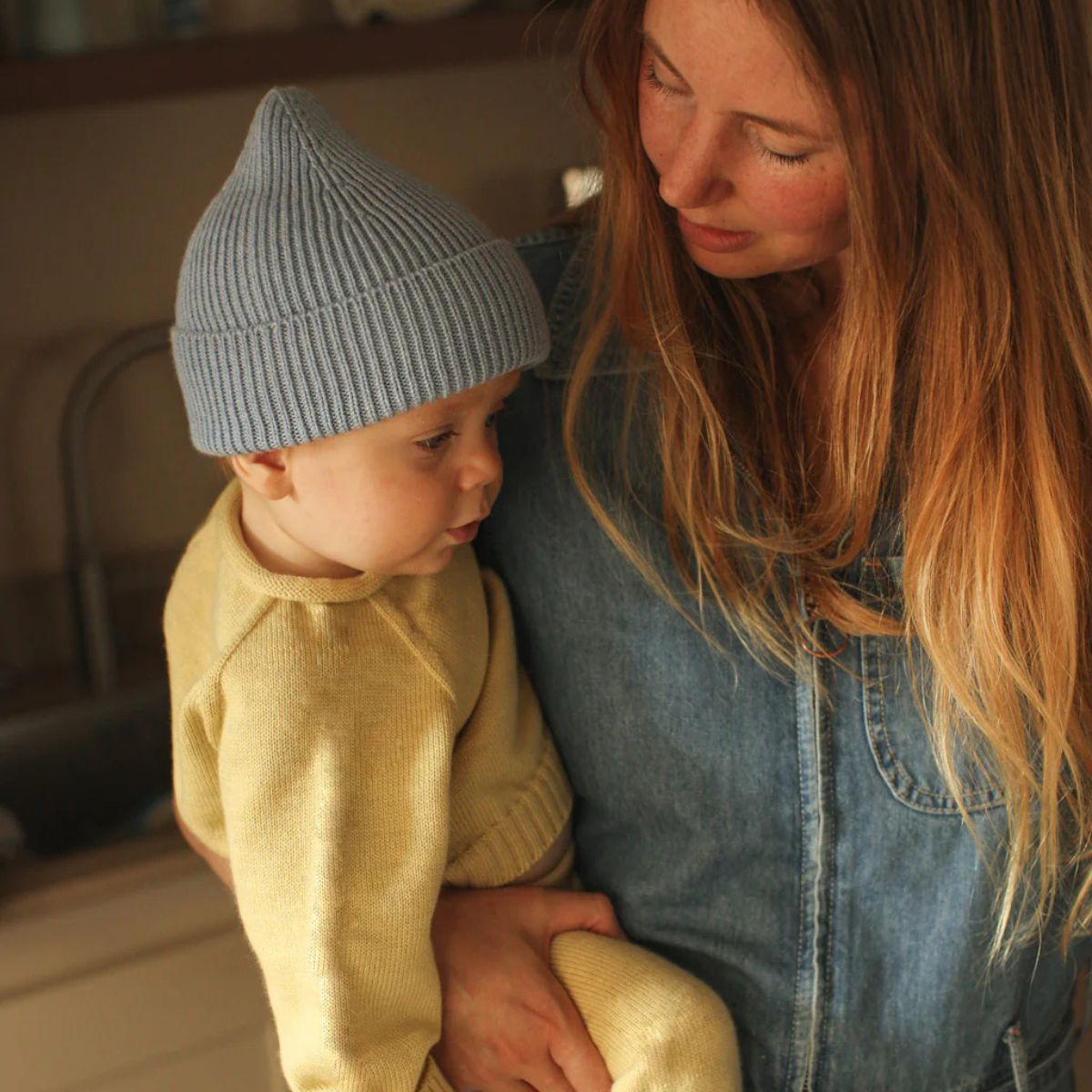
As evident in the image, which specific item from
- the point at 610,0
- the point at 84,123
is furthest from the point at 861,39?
the point at 84,123

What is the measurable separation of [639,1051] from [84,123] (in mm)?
1356

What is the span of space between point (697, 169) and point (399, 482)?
26cm

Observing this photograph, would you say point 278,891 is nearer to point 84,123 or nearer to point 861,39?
point 861,39

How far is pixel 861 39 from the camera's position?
31.4 inches

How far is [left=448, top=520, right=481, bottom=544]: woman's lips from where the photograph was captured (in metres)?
0.89

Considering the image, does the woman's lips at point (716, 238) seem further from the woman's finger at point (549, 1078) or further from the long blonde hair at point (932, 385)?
the woman's finger at point (549, 1078)

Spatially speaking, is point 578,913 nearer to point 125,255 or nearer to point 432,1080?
point 432,1080

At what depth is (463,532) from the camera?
90cm

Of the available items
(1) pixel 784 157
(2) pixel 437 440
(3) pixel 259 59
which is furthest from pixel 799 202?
(3) pixel 259 59

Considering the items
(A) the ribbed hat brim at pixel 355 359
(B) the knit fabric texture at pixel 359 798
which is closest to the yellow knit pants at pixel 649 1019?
(B) the knit fabric texture at pixel 359 798

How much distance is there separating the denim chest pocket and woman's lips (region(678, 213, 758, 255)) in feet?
0.78

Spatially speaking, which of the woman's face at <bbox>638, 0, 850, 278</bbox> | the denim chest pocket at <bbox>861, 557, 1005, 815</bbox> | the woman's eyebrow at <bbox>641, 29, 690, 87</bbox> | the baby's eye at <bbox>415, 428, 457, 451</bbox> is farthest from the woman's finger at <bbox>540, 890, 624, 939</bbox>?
the woman's eyebrow at <bbox>641, 29, 690, 87</bbox>

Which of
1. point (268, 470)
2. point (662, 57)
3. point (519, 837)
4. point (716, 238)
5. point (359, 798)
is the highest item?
point (662, 57)

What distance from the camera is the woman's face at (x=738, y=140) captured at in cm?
80
